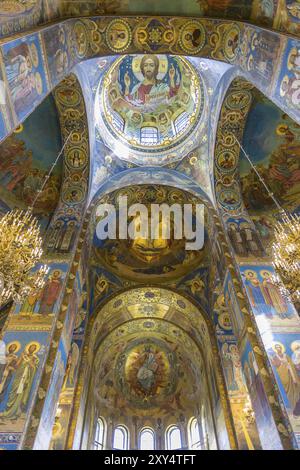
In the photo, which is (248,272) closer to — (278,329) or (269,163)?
(278,329)

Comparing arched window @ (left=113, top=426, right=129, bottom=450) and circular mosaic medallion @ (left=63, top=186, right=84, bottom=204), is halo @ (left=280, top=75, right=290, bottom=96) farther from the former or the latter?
arched window @ (left=113, top=426, right=129, bottom=450)

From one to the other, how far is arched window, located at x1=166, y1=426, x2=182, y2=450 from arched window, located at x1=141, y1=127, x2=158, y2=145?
1304 cm

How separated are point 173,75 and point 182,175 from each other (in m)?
4.22

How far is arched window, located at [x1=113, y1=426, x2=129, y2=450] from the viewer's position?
1418cm

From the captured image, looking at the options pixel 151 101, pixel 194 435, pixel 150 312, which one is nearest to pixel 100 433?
pixel 194 435

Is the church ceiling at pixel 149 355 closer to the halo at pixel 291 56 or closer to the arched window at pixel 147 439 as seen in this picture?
the arched window at pixel 147 439

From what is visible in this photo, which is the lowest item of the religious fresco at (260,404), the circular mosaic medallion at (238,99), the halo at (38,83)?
the religious fresco at (260,404)

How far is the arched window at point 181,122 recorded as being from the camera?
40.8 feet

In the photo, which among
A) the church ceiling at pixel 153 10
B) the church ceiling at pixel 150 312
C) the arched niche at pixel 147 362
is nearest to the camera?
the church ceiling at pixel 153 10

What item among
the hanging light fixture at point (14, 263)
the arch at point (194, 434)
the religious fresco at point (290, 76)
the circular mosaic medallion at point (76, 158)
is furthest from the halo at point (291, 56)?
the arch at point (194, 434)

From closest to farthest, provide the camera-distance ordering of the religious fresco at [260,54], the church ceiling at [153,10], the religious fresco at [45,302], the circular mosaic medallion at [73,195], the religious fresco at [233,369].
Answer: the church ceiling at [153,10], the religious fresco at [260,54], the religious fresco at [45,302], the religious fresco at [233,369], the circular mosaic medallion at [73,195]

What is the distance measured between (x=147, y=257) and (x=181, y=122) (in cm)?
578
